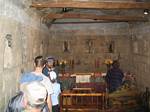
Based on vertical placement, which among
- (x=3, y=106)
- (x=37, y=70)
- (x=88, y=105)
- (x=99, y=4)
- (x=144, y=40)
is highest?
(x=99, y=4)

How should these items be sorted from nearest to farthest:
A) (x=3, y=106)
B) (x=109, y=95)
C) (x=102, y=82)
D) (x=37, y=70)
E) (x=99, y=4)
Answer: (x=3, y=106)
(x=37, y=70)
(x=99, y=4)
(x=109, y=95)
(x=102, y=82)

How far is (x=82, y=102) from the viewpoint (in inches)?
362

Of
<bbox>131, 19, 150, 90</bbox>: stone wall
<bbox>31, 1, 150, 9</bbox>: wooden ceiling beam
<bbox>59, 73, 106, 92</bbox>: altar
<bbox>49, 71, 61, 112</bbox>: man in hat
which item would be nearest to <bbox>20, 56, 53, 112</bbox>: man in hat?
<bbox>49, 71, 61, 112</bbox>: man in hat

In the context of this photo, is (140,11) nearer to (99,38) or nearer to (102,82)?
(102,82)

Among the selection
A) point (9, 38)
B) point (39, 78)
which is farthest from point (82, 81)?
point (39, 78)

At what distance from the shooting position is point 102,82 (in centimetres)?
1095

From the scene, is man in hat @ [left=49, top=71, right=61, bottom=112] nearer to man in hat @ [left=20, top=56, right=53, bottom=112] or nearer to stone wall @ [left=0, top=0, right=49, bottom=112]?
stone wall @ [left=0, top=0, right=49, bottom=112]

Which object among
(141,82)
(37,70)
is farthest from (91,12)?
(37,70)

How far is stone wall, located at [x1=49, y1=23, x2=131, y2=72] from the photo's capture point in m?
13.2

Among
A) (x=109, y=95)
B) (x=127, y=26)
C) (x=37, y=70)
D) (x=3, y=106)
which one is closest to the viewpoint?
(x=3, y=106)

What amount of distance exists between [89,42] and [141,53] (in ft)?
10.3

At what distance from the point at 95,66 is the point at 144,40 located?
11.5 feet

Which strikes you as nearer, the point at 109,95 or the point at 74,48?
the point at 109,95

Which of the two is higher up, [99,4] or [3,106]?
[99,4]
